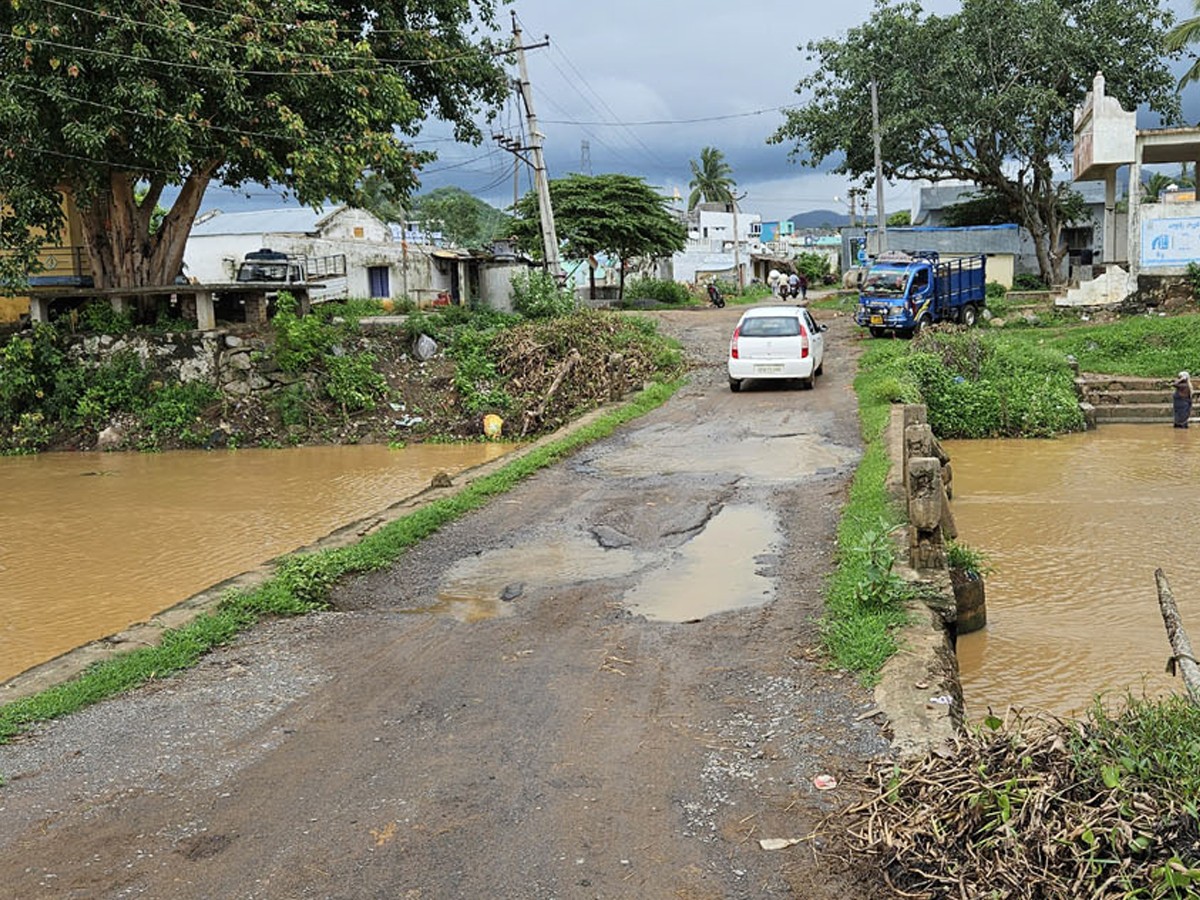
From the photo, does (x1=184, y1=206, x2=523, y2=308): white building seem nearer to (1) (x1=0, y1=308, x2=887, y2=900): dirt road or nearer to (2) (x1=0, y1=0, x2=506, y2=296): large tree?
(2) (x1=0, y1=0, x2=506, y2=296): large tree

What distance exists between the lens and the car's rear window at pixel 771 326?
18844mm

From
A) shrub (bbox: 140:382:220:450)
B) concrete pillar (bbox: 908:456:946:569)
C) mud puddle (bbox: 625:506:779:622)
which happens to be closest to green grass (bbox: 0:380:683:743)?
mud puddle (bbox: 625:506:779:622)

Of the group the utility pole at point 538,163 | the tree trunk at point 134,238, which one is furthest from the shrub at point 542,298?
the tree trunk at point 134,238

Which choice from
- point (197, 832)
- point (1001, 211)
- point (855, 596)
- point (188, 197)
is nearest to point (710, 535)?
point (855, 596)

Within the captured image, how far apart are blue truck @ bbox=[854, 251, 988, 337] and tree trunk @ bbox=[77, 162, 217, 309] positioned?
1533 cm

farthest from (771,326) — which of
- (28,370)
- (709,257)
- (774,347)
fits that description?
(709,257)

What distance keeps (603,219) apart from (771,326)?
20.0m

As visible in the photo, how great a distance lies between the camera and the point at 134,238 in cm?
2147

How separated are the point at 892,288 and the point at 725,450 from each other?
12.9 m

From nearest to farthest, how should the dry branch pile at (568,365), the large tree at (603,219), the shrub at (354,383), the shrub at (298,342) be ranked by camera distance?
the dry branch pile at (568,365) < the shrub at (354,383) < the shrub at (298,342) < the large tree at (603,219)

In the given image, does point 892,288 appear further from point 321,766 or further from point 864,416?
point 321,766

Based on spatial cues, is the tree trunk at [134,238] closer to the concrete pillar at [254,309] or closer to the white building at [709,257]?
the concrete pillar at [254,309]

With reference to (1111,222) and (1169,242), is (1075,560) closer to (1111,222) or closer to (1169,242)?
(1169,242)

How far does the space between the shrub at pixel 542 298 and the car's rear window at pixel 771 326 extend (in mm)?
5963
